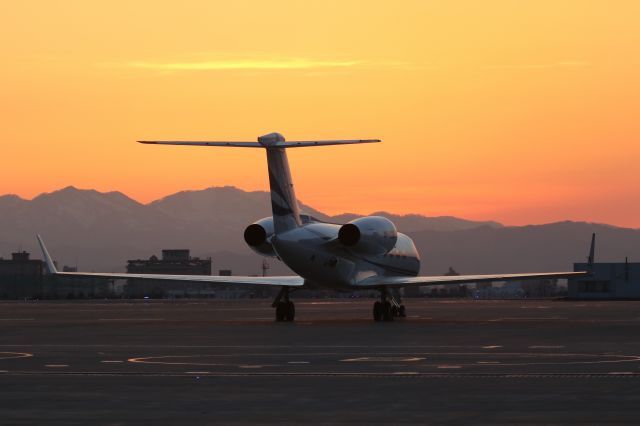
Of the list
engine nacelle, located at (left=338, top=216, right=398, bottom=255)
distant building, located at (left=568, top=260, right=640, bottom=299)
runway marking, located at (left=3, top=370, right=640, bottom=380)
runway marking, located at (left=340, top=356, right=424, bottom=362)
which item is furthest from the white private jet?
distant building, located at (left=568, top=260, right=640, bottom=299)

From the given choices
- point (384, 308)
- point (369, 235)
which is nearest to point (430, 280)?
point (384, 308)

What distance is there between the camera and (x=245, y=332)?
2002 inches

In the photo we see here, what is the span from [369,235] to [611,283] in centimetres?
12107

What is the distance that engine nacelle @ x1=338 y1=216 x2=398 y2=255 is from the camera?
63.3 metres

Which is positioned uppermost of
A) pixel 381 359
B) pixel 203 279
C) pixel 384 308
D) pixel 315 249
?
pixel 315 249

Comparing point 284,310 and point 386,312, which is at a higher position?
point 284,310

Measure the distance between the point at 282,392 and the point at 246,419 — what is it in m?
4.13

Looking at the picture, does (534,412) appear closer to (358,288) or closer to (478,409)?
(478,409)

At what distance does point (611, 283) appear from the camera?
181250 mm

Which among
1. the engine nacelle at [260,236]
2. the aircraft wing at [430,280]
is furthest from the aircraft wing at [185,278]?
the aircraft wing at [430,280]

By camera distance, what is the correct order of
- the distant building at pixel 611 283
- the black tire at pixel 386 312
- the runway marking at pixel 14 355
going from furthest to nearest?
the distant building at pixel 611 283, the black tire at pixel 386 312, the runway marking at pixel 14 355

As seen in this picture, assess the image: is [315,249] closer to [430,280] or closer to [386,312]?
[386,312]

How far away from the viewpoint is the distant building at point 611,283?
178750mm

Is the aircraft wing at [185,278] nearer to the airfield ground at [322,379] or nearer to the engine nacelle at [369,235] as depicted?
the engine nacelle at [369,235]
